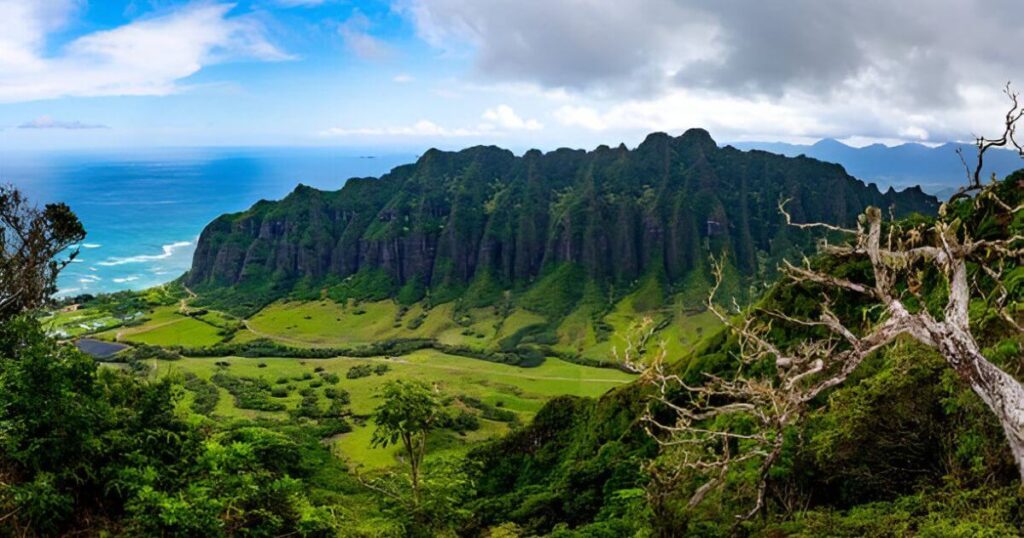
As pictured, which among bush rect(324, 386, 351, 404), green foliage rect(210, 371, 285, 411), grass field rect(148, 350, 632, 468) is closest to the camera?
grass field rect(148, 350, 632, 468)

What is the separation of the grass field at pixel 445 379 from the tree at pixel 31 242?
53062 millimetres

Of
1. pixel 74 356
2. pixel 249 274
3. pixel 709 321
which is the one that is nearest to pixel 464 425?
pixel 74 356

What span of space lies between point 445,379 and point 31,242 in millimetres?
87046

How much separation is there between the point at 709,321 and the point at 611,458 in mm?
118254

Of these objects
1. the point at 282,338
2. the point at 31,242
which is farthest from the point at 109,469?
the point at 282,338

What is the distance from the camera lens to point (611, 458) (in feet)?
128

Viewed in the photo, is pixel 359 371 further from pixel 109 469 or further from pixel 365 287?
pixel 109 469

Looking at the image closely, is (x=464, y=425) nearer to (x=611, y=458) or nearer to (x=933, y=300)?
(x=611, y=458)

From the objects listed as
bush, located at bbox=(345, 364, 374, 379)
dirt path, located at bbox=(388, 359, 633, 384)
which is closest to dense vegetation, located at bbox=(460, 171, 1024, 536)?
dirt path, located at bbox=(388, 359, 633, 384)

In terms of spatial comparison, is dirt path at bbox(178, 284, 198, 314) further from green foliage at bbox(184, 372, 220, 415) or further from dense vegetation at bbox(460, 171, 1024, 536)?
dense vegetation at bbox(460, 171, 1024, 536)

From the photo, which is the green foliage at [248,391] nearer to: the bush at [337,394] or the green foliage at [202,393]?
the green foliage at [202,393]

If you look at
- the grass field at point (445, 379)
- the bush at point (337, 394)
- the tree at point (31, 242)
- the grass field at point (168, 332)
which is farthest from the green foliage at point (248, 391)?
the tree at point (31, 242)

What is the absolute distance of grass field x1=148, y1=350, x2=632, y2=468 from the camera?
288 feet

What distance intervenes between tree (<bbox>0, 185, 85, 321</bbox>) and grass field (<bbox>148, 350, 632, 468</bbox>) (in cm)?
→ 5306
